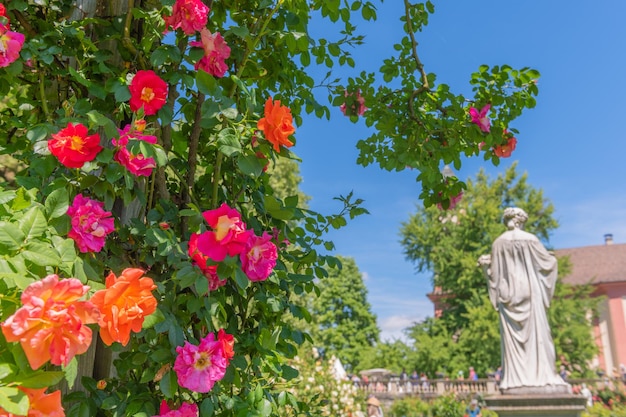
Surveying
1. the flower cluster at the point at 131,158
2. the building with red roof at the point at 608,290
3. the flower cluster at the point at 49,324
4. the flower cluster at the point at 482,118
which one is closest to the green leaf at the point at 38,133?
the flower cluster at the point at 131,158

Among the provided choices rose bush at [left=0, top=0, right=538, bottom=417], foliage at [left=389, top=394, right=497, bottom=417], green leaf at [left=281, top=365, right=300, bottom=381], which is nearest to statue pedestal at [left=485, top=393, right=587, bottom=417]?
rose bush at [left=0, top=0, right=538, bottom=417]

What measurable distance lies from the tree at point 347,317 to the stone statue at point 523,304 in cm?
3002

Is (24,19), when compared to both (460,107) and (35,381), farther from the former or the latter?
(460,107)

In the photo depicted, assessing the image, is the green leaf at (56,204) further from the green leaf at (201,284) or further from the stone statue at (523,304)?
the stone statue at (523,304)

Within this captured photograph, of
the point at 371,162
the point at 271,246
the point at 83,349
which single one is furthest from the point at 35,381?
the point at 371,162

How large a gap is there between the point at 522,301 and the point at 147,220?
6.43 metres

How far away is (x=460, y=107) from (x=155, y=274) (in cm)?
221

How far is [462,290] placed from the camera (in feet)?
86.4

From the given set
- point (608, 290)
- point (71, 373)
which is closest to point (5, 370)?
point (71, 373)

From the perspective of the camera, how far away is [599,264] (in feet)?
144

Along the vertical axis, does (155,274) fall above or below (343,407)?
above

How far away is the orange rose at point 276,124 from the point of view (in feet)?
4.95

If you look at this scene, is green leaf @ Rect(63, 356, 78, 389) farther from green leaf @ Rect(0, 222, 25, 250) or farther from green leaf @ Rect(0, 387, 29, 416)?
green leaf @ Rect(0, 222, 25, 250)

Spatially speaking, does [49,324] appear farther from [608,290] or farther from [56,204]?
[608,290]
